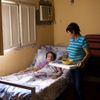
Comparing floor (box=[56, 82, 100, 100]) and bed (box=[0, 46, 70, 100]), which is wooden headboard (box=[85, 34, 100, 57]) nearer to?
floor (box=[56, 82, 100, 100])

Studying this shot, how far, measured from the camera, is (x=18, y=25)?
3.38 m

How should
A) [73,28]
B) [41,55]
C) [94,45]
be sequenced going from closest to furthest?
[73,28], [94,45], [41,55]

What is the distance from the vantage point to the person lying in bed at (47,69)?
10.2 feet

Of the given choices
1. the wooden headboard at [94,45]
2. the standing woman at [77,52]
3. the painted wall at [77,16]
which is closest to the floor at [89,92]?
the standing woman at [77,52]

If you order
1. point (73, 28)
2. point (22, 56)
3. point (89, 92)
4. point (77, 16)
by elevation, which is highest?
point (77, 16)

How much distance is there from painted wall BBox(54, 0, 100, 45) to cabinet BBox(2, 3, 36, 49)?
25.7 inches

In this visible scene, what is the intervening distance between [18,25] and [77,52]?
42.1 inches

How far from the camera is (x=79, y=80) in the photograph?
2.90 m

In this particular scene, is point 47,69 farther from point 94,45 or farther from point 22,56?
point 94,45

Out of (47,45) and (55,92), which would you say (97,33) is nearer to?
(47,45)

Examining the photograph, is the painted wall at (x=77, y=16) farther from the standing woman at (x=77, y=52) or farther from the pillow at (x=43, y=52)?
the standing woman at (x=77, y=52)

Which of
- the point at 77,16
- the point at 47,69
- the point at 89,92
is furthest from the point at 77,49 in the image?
the point at 77,16

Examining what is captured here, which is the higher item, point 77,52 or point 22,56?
point 77,52

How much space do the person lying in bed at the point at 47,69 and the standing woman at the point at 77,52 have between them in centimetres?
27
